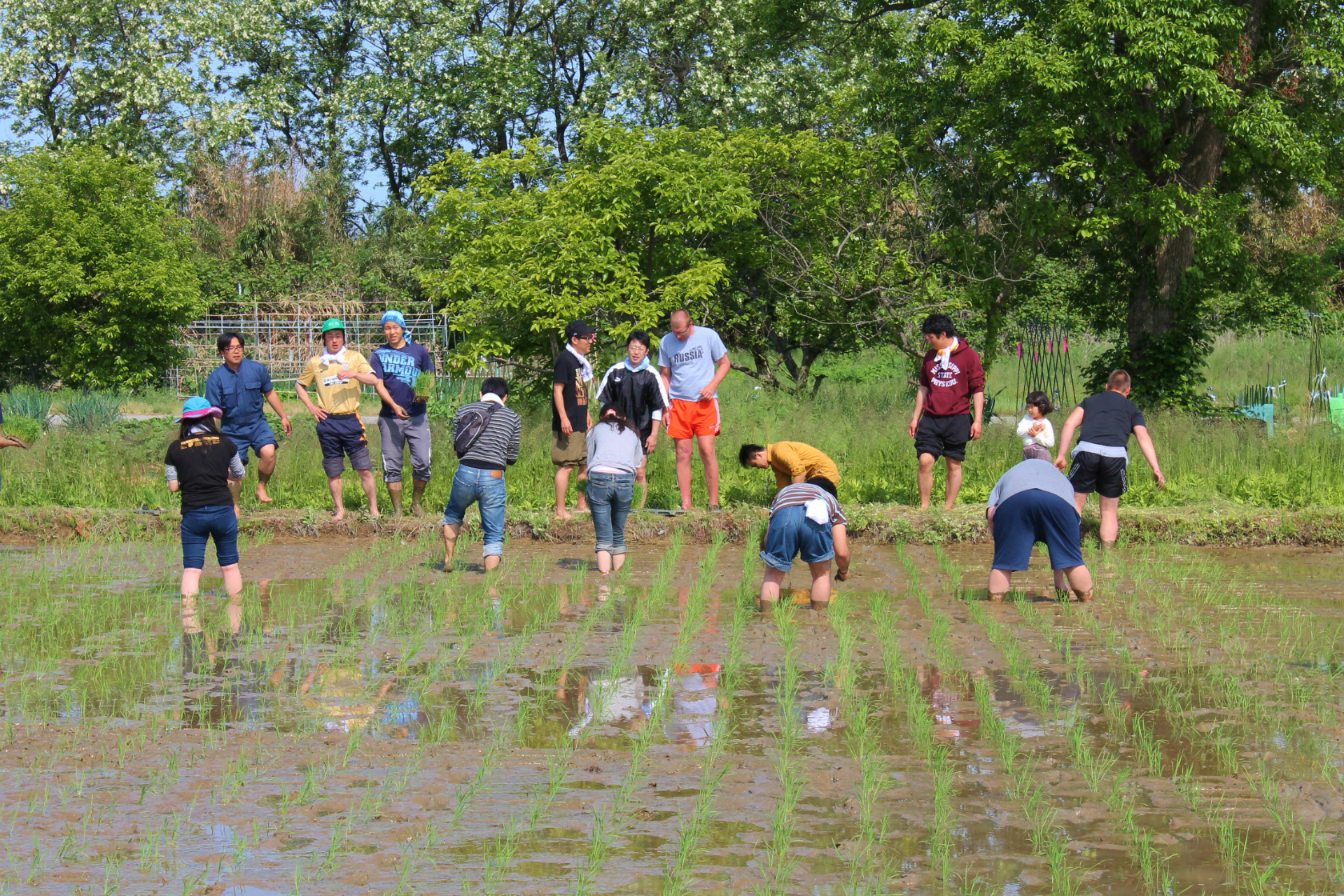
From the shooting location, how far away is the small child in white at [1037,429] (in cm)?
1110

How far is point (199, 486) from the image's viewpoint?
887 cm

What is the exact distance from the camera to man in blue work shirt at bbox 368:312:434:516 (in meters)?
12.0

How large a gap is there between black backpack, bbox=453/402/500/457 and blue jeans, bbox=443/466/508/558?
0.55 feet

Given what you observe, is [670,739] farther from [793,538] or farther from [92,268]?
[92,268]

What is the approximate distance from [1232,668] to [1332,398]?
11369mm

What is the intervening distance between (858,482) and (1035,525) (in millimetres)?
5178

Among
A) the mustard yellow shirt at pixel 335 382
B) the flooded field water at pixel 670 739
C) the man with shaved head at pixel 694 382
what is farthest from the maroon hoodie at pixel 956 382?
the mustard yellow shirt at pixel 335 382

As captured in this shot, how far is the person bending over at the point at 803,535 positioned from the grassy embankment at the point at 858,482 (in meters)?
2.97

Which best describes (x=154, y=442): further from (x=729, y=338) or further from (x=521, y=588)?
(x=729, y=338)

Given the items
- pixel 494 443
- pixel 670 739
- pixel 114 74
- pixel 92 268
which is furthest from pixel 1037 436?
pixel 114 74

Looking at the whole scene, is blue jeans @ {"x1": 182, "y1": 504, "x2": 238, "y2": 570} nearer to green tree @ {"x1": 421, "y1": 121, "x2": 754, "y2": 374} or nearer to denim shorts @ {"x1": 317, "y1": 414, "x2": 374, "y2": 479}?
denim shorts @ {"x1": 317, "y1": 414, "x2": 374, "y2": 479}

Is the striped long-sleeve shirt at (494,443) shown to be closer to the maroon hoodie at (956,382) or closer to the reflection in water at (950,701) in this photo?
the reflection in water at (950,701)

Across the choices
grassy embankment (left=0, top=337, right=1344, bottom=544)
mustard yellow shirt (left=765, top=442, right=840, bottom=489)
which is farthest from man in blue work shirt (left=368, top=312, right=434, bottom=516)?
mustard yellow shirt (left=765, top=442, right=840, bottom=489)

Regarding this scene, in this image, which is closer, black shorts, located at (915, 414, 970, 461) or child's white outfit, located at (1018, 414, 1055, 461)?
child's white outfit, located at (1018, 414, 1055, 461)
